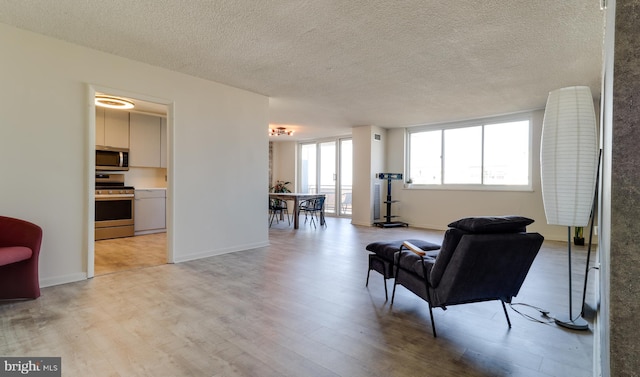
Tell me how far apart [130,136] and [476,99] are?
6433 millimetres

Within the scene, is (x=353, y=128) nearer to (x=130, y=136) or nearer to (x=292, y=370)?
(x=130, y=136)

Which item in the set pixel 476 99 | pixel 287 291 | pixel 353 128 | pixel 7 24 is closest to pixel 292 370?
pixel 287 291

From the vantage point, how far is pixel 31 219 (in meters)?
3.09

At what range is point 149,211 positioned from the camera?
249 inches

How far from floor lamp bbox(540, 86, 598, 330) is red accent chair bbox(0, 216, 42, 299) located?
438 cm

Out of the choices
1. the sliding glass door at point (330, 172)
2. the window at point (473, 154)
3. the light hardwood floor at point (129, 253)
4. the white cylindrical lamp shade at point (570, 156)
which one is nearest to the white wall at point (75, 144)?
the light hardwood floor at point (129, 253)

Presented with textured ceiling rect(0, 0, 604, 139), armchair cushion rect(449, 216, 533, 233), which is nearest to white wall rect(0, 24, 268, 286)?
textured ceiling rect(0, 0, 604, 139)

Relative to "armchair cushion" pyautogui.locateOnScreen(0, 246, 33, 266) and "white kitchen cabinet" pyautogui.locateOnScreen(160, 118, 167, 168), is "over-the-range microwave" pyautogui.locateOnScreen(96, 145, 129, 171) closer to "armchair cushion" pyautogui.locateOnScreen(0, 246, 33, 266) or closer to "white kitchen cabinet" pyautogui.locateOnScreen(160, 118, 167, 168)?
"white kitchen cabinet" pyautogui.locateOnScreen(160, 118, 167, 168)

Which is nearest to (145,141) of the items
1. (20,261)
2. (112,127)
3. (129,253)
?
(112,127)

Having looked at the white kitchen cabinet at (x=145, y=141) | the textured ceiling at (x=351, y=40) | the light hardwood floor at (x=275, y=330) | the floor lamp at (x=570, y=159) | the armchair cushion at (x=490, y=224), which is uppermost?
the textured ceiling at (x=351, y=40)

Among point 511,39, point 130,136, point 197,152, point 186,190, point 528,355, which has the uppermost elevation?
point 511,39

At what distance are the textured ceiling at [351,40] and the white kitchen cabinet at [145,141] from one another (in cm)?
276

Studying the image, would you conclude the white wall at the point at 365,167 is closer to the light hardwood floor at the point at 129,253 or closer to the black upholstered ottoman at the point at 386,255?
the light hardwood floor at the point at 129,253

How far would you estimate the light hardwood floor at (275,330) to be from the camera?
1.84m
